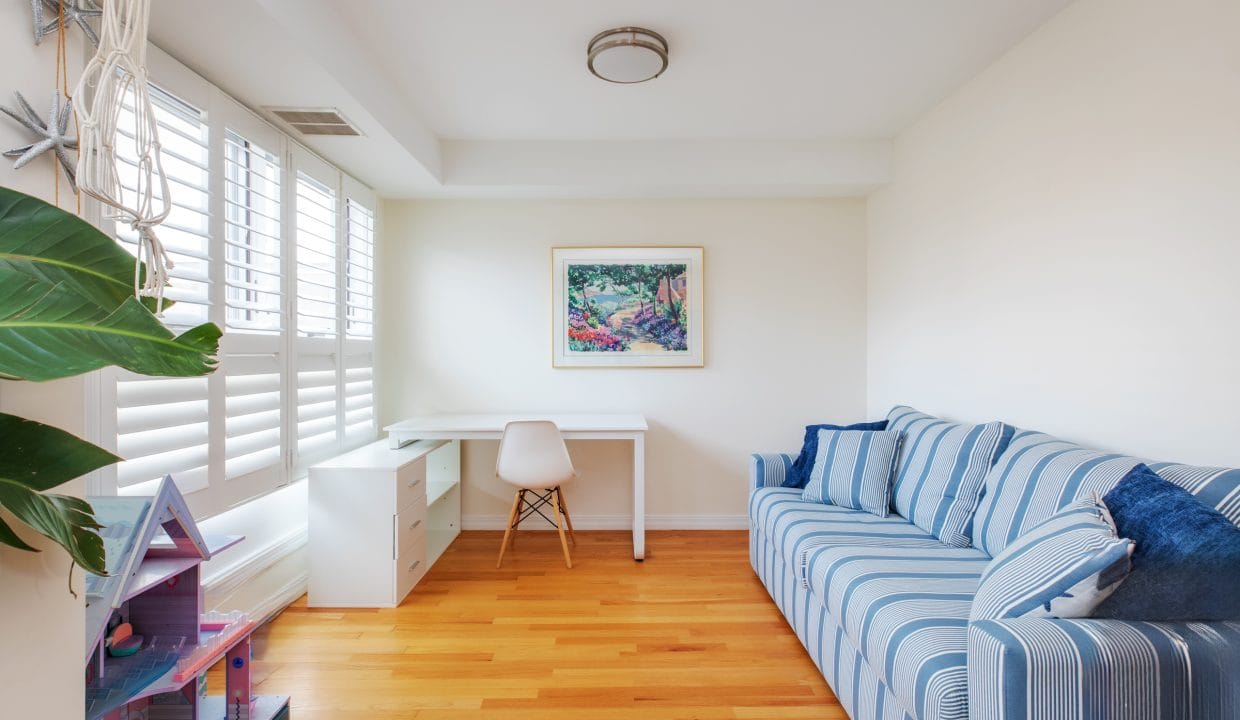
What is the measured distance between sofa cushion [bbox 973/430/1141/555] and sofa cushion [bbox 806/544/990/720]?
140 millimetres

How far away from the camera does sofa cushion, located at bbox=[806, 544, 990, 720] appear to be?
1.23 metres

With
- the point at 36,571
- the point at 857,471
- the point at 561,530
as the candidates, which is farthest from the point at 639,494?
the point at 36,571

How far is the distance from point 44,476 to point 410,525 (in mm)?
2049

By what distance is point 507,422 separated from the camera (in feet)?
10.2

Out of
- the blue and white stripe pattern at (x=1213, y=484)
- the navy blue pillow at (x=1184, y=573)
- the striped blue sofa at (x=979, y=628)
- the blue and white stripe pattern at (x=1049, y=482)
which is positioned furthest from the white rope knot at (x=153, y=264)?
the blue and white stripe pattern at (x=1213, y=484)

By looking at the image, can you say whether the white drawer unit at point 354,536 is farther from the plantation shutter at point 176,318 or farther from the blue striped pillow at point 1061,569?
the blue striped pillow at point 1061,569

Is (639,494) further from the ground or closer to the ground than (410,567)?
further from the ground

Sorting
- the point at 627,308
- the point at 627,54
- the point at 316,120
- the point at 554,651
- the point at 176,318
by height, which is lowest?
the point at 554,651

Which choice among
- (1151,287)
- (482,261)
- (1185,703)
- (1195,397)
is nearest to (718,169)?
(482,261)

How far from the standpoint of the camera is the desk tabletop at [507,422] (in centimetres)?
300

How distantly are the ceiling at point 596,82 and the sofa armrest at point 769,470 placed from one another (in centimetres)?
165

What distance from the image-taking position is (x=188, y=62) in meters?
1.89

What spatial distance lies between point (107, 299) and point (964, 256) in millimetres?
3007

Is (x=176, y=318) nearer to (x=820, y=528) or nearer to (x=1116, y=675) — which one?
(x=820, y=528)
